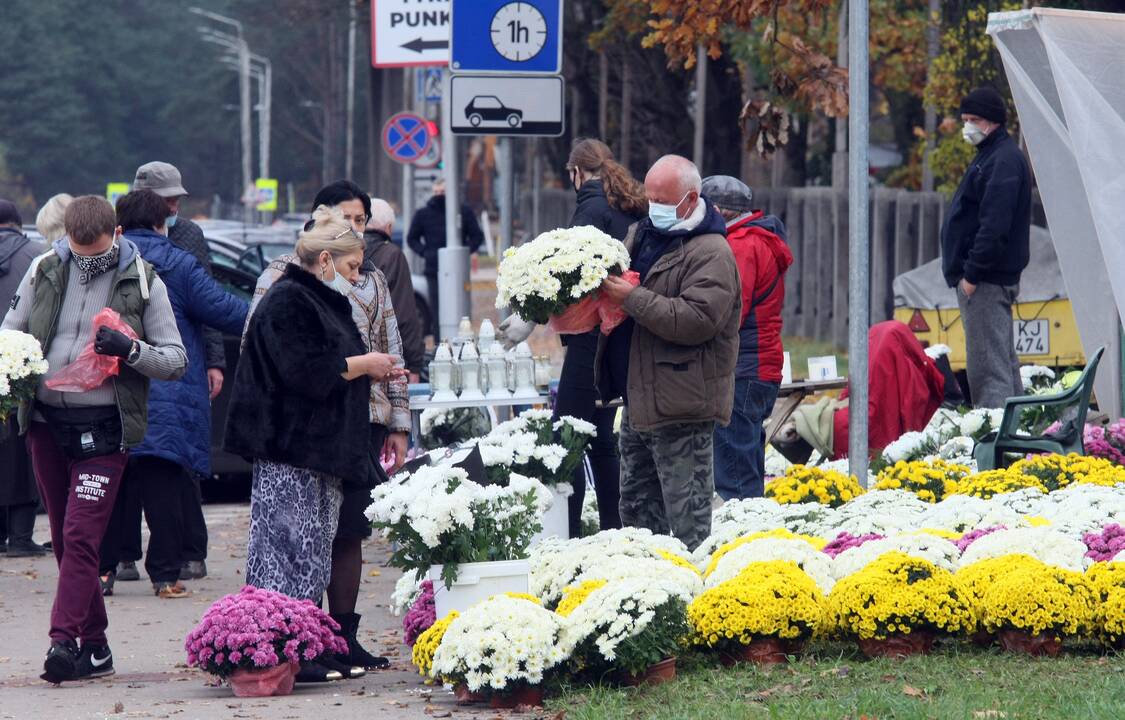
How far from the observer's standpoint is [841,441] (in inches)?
465

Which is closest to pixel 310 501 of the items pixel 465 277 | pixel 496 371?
pixel 496 371

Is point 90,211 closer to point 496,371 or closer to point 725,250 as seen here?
point 725,250

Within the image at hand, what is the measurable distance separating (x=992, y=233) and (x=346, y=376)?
501 centimetres

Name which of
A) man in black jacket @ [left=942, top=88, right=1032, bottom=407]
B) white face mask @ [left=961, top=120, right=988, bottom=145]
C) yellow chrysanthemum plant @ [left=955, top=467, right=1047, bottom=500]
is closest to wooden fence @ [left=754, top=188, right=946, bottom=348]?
man in black jacket @ [left=942, top=88, right=1032, bottom=407]

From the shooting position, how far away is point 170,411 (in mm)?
9539

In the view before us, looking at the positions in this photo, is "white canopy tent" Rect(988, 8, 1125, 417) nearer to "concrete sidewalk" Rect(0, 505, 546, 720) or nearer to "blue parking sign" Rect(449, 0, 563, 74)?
"blue parking sign" Rect(449, 0, 563, 74)

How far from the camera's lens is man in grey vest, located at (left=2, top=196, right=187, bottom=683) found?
7.39m

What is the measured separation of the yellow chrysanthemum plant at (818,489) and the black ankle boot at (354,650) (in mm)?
2526

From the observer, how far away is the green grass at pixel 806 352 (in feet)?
65.6

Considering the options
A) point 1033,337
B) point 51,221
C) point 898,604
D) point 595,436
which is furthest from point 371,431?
point 1033,337

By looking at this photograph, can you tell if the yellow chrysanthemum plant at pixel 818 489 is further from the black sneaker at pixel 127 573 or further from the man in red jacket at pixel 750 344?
the black sneaker at pixel 127 573

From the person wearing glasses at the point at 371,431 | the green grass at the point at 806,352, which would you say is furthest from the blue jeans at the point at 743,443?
the green grass at the point at 806,352

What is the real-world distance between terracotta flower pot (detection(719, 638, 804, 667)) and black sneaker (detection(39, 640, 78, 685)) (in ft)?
8.10

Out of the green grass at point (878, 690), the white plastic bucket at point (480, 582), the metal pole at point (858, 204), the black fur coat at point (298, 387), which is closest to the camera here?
the green grass at point (878, 690)
